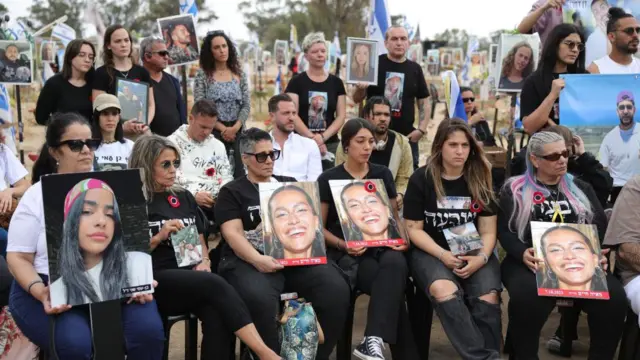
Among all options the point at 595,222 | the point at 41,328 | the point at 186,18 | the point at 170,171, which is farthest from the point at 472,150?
the point at 186,18

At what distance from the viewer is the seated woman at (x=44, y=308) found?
3438 millimetres

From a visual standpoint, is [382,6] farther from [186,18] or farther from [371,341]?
[371,341]

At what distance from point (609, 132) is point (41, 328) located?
407 centimetres

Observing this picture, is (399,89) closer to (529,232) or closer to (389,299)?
(529,232)

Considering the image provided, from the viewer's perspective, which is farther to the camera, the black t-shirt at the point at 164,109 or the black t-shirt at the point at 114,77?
the black t-shirt at the point at 164,109

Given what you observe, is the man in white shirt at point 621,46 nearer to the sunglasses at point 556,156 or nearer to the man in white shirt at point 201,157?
the sunglasses at point 556,156

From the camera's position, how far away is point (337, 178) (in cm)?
482

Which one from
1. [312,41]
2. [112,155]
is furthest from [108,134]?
[312,41]

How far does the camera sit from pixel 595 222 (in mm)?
4500

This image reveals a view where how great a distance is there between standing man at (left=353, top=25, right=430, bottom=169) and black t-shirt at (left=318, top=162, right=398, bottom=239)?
73.9 inches

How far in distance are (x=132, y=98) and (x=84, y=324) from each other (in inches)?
112

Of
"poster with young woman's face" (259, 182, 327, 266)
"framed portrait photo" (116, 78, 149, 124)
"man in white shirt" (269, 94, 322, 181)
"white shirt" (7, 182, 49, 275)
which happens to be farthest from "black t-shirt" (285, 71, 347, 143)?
"white shirt" (7, 182, 49, 275)

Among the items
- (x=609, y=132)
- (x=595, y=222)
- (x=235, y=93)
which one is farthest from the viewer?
(x=235, y=93)

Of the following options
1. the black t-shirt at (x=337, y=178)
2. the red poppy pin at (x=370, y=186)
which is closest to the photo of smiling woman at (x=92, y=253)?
the black t-shirt at (x=337, y=178)
